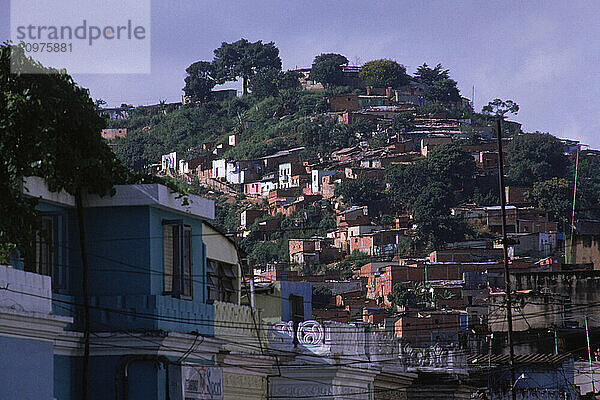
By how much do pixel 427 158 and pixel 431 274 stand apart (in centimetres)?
4437

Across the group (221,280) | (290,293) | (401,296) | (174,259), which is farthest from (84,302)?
(401,296)

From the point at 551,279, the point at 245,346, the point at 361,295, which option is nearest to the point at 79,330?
the point at 245,346

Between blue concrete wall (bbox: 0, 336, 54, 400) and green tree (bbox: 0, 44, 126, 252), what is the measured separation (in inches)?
65.7

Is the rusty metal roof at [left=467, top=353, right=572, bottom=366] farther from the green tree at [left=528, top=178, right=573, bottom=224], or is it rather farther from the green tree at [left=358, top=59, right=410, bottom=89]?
the green tree at [left=358, top=59, right=410, bottom=89]

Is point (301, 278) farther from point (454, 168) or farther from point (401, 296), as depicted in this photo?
point (454, 168)

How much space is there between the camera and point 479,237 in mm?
120500

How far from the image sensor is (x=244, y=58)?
19638cm

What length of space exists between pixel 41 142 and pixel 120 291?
2.13 m

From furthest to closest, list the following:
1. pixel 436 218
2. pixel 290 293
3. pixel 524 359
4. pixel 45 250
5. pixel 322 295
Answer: pixel 436 218
pixel 322 295
pixel 524 359
pixel 290 293
pixel 45 250

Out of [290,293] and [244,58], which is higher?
[244,58]

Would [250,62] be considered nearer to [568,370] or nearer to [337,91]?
[337,91]

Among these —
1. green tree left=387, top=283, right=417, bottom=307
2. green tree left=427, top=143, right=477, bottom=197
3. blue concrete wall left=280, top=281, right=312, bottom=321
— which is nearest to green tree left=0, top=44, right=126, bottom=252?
blue concrete wall left=280, top=281, right=312, bottom=321

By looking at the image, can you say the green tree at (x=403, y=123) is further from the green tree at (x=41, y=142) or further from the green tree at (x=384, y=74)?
the green tree at (x=41, y=142)

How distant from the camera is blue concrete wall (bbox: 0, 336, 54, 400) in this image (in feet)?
38.4
